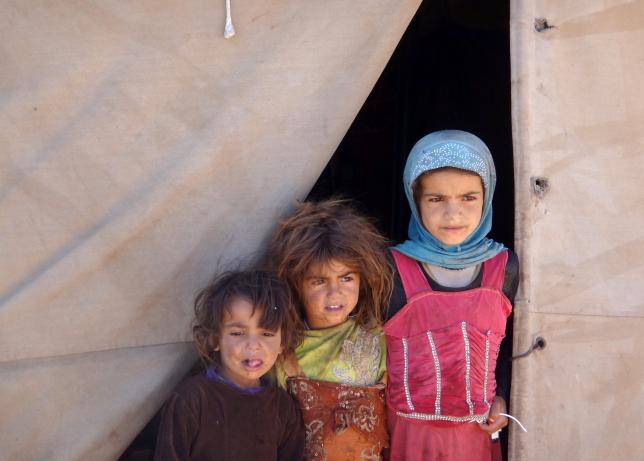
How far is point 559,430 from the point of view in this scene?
6.48ft

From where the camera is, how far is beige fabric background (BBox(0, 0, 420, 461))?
176 cm

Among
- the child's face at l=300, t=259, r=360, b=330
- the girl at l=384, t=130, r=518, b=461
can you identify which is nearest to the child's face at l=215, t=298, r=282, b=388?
the child's face at l=300, t=259, r=360, b=330

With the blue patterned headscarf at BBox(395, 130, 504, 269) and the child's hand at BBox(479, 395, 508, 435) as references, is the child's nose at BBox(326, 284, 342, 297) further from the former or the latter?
the child's hand at BBox(479, 395, 508, 435)

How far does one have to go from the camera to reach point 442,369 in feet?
6.14

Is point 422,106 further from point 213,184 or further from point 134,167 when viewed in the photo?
point 134,167

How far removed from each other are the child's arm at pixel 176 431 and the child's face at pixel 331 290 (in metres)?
0.39

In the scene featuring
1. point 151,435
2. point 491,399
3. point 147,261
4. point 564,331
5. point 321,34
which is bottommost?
point 151,435

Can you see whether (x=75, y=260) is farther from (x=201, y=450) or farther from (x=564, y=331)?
(x=564, y=331)

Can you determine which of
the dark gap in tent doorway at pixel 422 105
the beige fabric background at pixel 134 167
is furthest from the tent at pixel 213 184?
the dark gap in tent doorway at pixel 422 105

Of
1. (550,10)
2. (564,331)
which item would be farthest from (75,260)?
(550,10)

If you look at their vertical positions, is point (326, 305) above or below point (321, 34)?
below

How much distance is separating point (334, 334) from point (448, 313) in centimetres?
29

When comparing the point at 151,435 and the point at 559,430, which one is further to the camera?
the point at 151,435

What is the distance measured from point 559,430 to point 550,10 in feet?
3.58
